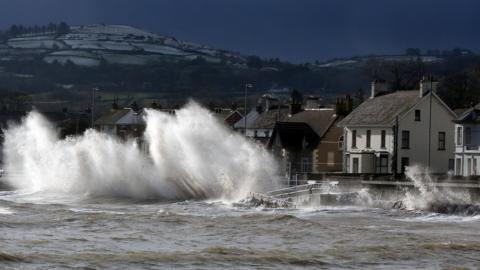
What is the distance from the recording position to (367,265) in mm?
31828

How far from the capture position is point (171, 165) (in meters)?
68.4

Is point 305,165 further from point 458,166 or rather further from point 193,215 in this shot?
point 193,215

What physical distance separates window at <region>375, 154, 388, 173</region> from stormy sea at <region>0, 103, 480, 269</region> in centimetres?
1065

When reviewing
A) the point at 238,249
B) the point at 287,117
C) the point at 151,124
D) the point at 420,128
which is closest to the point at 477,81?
the point at 287,117

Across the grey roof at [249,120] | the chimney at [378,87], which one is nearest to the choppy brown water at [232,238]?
the chimney at [378,87]

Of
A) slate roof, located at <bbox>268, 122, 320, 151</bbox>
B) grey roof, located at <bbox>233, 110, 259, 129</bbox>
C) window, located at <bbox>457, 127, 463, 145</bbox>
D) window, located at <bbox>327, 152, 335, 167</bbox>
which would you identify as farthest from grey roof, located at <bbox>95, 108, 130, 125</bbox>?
window, located at <bbox>457, 127, 463, 145</bbox>

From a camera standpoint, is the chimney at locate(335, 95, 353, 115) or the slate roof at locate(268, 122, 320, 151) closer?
the slate roof at locate(268, 122, 320, 151)

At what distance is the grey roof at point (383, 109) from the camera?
7544cm

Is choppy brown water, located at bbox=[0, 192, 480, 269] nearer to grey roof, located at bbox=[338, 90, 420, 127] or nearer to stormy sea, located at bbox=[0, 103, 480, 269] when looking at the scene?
stormy sea, located at bbox=[0, 103, 480, 269]

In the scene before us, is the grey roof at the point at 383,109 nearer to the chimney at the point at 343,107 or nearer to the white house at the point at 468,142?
the white house at the point at 468,142

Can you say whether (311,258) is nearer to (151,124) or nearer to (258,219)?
(258,219)

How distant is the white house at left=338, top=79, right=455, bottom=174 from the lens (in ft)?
245

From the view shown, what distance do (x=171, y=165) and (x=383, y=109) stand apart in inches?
642

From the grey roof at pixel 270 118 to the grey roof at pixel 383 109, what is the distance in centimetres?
1753
